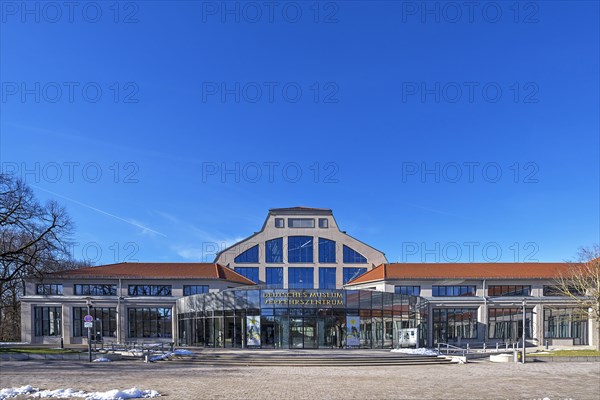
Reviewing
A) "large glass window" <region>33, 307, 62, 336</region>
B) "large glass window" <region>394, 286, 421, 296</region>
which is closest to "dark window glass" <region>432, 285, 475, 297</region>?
"large glass window" <region>394, 286, 421, 296</region>

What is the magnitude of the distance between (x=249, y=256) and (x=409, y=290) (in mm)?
19406

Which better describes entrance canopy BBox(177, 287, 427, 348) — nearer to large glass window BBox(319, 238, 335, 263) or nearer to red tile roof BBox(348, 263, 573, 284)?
red tile roof BBox(348, 263, 573, 284)

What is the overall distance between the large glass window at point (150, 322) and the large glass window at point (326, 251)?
62.1 feet

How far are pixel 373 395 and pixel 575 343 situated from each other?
146 feet

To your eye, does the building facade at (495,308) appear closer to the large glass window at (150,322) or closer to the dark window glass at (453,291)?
the dark window glass at (453,291)

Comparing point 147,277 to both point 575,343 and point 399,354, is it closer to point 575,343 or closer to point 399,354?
point 399,354

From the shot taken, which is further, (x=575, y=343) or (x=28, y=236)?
(x=575, y=343)

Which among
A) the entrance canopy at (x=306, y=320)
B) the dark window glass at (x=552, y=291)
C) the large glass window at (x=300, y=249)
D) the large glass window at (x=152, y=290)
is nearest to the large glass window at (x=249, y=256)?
the large glass window at (x=300, y=249)

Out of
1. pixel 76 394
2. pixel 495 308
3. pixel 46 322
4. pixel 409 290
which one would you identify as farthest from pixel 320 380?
pixel 46 322

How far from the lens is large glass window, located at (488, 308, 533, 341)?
50.7m

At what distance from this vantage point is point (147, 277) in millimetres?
50781

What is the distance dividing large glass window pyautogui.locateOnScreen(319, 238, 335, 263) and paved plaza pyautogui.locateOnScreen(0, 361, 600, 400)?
93.5 ft

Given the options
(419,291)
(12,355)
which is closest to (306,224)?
(419,291)

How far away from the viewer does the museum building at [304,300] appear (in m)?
38.4
